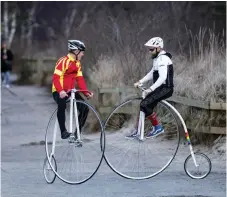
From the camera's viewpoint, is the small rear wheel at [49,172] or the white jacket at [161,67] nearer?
the white jacket at [161,67]

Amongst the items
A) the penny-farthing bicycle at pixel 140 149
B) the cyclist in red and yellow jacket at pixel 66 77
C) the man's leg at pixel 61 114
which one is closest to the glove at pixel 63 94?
the cyclist in red and yellow jacket at pixel 66 77

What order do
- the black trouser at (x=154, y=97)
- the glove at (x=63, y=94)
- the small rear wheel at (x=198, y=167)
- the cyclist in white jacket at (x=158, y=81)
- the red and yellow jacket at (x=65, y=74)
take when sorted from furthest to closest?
the small rear wheel at (x=198, y=167) → the black trouser at (x=154, y=97) → the cyclist in white jacket at (x=158, y=81) → the red and yellow jacket at (x=65, y=74) → the glove at (x=63, y=94)

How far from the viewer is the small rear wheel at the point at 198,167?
10.9 m

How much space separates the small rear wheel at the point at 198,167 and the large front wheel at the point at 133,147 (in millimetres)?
277

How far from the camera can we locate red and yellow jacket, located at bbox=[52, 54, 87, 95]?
33.6 ft

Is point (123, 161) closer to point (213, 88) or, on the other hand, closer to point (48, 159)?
point (48, 159)

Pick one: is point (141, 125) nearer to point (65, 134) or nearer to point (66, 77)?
point (65, 134)

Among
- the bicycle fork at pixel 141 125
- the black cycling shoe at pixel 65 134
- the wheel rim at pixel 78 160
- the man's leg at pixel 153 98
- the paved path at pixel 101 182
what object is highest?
the man's leg at pixel 153 98

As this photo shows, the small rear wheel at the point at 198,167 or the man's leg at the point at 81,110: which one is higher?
the man's leg at the point at 81,110

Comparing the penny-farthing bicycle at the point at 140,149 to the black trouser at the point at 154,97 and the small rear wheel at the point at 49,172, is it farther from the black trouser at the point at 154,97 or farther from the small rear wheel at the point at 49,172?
the small rear wheel at the point at 49,172

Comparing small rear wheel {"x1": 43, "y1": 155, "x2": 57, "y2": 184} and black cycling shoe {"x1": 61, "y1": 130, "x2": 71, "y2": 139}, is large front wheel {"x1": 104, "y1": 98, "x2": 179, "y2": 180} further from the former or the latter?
small rear wheel {"x1": 43, "y1": 155, "x2": 57, "y2": 184}

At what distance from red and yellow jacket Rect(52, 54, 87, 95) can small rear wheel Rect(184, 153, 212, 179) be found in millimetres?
1933

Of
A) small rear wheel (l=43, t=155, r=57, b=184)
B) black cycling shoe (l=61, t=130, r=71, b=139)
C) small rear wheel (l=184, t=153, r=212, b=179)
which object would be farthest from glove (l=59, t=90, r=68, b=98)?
small rear wheel (l=184, t=153, r=212, b=179)

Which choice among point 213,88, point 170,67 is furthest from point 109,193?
point 213,88
